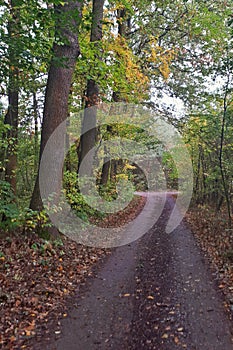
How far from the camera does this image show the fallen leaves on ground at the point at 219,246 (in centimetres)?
638

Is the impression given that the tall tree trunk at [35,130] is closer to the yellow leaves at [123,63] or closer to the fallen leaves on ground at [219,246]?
the yellow leaves at [123,63]

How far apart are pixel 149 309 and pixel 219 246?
468 cm

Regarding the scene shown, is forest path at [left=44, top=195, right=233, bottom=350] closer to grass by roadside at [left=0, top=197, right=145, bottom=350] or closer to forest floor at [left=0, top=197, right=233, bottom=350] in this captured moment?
forest floor at [left=0, top=197, right=233, bottom=350]

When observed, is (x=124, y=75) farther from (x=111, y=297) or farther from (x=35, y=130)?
(x=111, y=297)

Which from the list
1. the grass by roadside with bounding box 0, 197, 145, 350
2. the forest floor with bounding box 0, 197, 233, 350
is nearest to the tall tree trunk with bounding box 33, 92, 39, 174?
the grass by roadside with bounding box 0, 197, 145, 350

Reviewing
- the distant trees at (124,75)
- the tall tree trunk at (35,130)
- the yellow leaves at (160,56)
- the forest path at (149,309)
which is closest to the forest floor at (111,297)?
the forest path at (149,309)

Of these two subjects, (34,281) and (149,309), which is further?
(34,281)

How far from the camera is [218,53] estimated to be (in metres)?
11.5

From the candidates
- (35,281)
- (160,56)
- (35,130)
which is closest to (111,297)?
(35,281)

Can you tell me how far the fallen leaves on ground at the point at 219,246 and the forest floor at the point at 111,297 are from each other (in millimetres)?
39

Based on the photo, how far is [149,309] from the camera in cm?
524

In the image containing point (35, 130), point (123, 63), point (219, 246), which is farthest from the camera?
point (35, 130)

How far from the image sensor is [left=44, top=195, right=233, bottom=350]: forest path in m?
4.27

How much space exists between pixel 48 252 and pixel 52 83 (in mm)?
4364
